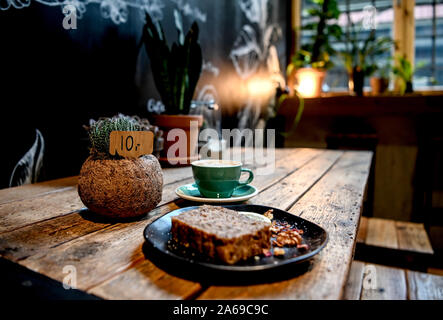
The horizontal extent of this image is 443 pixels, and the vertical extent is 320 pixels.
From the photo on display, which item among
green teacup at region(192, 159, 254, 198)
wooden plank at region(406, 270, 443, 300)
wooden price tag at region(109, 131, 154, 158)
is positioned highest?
wooden price tag at region(109, 131, 154, 158)

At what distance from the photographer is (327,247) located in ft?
2.16

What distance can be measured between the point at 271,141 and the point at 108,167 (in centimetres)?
297

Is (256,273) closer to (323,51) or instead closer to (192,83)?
(192,83)

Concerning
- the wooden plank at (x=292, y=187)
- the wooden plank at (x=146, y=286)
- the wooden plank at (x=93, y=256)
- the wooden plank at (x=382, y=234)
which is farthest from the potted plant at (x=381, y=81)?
the wooden plank at (x=146, y=286)

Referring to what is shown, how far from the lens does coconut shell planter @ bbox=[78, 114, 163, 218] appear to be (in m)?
0.75

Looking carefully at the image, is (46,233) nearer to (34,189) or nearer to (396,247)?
(34,189)

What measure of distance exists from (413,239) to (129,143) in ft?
6.76

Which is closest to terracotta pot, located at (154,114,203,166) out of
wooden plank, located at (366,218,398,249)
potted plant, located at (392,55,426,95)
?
wooden plank, located at (366,218,398,249)

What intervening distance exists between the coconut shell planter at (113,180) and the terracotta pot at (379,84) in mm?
3152

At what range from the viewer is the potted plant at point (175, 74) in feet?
4.98

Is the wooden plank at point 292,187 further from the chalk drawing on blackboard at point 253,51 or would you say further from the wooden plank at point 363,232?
the chalk drawing on blackboard at point 253,51

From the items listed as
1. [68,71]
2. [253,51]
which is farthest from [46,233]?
[253,51]

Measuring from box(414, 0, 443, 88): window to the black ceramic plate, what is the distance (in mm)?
3373

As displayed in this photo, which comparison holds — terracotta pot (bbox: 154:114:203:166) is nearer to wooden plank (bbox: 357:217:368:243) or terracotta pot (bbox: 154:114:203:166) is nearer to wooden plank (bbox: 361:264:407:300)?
wooden plank (bbox: 361:264:407:300)
